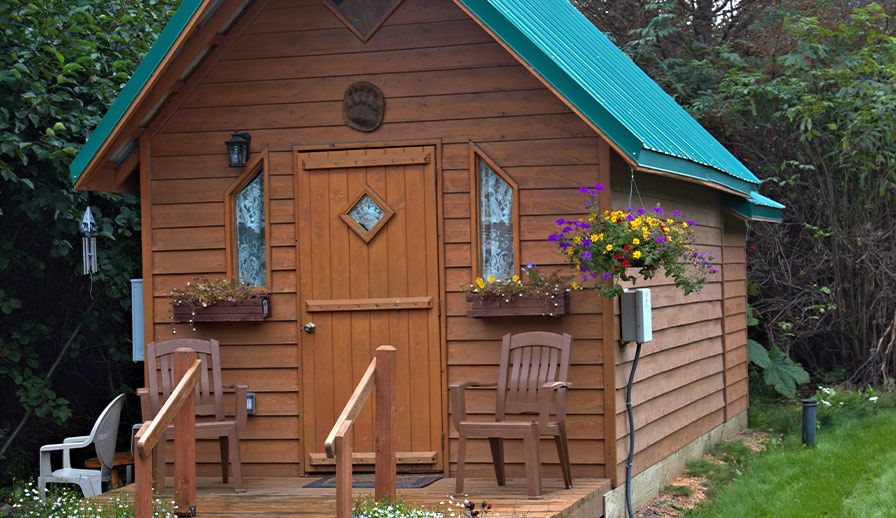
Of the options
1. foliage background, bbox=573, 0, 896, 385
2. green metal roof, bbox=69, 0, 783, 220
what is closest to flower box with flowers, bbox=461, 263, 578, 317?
green metal roof, bbox=69, 0, 783, 220

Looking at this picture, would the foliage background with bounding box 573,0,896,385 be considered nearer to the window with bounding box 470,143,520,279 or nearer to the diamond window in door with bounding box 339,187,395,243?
the window with bounding box 470,143,520,279

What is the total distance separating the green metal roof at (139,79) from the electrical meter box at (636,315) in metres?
3.41

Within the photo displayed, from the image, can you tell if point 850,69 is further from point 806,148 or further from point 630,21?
point 630,21

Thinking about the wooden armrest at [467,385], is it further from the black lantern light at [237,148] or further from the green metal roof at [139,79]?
the green metal roof at [139,79]

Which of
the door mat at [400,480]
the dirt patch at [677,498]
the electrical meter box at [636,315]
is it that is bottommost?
the dirt patch at [677,498]

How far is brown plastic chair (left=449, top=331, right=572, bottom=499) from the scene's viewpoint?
6035 mm

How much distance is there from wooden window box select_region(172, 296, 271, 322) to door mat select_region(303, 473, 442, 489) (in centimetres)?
121

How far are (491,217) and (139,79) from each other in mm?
2542

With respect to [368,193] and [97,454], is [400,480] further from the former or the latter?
[97,454]

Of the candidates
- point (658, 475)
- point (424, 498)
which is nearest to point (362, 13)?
point (424, 498)

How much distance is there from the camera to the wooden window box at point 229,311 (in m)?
7.11

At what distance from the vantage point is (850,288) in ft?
39.8

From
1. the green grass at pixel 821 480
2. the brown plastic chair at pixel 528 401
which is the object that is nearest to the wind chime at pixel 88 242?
the brown plastic chair at pixel 528 401

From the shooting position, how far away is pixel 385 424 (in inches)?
210
